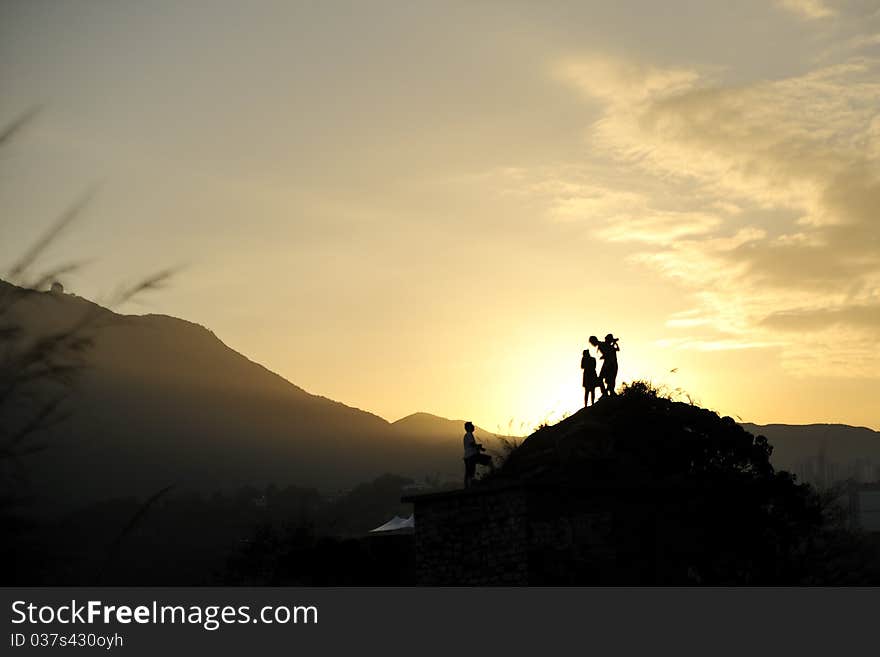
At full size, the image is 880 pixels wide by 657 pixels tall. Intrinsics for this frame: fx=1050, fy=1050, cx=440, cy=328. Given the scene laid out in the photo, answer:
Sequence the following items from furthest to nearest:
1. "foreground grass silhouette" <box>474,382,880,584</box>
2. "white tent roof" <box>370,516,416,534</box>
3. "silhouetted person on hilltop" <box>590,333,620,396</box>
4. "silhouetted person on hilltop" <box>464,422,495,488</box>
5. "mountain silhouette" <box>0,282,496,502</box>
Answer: "mountain silhouette" <box>0,282,496,502</box> < "white tent roof" <box>370,516,416,534</box> < "silhouetted person on hilltop" <box>590,333,620,396</box> < "silhouetted person on hilltop" <box>464,422,495,488</box> < "foreground grass silhouette" <box>474,382,880,584</box>

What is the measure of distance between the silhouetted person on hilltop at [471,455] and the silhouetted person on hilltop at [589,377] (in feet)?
13.6

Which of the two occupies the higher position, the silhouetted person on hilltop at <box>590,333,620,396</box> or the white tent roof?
the silhouetted person on hilltop at <box>590,333,620,396</box>

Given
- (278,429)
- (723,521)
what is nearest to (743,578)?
(723,521)

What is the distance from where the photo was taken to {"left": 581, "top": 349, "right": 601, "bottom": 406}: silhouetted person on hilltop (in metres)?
25.2


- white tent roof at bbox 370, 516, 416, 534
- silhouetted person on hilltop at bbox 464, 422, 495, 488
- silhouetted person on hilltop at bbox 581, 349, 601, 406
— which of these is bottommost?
white tent roof at bbox 370, 516, 416, 534

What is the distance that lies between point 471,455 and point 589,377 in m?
4.75

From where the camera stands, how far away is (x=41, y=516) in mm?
6152

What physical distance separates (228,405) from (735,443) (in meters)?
114

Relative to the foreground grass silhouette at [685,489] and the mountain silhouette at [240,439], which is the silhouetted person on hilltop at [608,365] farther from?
the mountain silhouette at [240,439]

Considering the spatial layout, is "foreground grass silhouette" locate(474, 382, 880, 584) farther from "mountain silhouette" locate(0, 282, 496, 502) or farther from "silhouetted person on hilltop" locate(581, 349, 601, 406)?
"mountain silhouette" locate(0, 282, 496, 502)

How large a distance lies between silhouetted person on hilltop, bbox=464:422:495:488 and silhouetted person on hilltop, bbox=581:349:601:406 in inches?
163

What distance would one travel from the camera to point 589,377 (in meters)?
25.3

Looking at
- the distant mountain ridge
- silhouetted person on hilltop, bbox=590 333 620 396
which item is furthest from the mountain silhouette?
silhouetted person on hilltop, bbox=590 333 620 396
